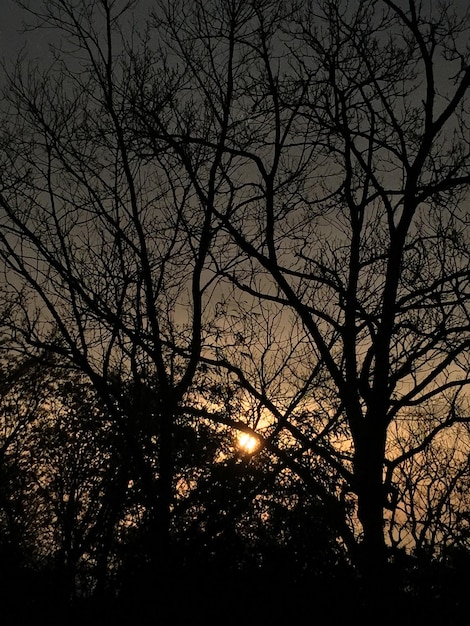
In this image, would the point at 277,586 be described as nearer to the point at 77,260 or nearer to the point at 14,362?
the point at 77,260

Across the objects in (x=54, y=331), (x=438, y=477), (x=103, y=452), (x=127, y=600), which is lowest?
(x=127, y=600)

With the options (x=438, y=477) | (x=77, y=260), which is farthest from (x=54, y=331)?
(x=438, y=477)

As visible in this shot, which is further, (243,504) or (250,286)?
(250,286)

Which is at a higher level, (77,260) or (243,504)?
(77,260)

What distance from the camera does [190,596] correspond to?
28.6ft

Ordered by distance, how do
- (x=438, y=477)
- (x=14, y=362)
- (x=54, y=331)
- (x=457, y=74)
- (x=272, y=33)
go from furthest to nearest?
(x=14, y=362) < (x=438, y=477) < (x=54, y=331) < (x=272, y=33) < (x=457, y=74)

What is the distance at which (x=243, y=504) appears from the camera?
41.1 ft

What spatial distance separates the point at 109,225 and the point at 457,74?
7.12 m

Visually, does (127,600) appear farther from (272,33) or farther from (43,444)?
(272,33)

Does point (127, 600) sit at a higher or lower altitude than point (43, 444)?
lower

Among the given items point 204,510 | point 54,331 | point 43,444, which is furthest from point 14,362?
point 204,510

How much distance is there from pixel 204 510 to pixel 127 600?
428 centimetres

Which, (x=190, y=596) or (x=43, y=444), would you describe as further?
(x=43, y=444)

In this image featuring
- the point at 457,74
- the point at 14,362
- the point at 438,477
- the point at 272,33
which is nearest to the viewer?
the point at 457,74
